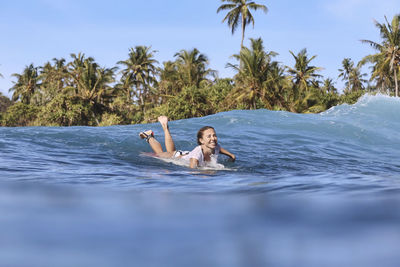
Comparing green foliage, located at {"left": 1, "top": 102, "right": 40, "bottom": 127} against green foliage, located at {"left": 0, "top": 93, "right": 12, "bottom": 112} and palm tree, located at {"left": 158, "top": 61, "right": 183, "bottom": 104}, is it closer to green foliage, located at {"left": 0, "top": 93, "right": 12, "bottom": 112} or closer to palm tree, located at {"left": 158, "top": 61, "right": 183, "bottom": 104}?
green foliage, located at {"left": 0, "top": 93, "right": 12, "bottom": 112}

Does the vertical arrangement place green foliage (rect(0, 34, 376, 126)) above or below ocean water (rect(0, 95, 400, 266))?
above

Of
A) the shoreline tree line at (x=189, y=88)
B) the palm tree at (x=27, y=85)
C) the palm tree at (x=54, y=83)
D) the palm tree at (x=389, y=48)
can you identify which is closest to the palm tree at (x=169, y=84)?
the shoreline tree line at (x=189, y=88)

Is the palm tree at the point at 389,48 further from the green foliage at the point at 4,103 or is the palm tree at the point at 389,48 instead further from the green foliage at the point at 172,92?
the green foliage at the point at 4,103

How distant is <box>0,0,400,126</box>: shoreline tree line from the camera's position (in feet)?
88.9

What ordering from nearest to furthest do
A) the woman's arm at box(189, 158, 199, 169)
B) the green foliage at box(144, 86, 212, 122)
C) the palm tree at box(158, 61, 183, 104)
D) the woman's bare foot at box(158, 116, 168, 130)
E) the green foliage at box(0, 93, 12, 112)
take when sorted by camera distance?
the woman's arm at box(189, 158, 199, 169) < the woman's bare foot at box(158, 116, 168, 130) < the green foliage at box(144, 86, 212, 122) < the palm tree at box(158, 61, 183, 104) < the green foliage at box(0, 93, 12, 112)

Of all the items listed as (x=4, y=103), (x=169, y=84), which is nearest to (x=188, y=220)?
(x=169, y=84)

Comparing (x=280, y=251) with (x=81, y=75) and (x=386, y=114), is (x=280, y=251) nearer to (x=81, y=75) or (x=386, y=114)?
(x=386, y=114)

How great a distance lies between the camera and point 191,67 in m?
36.4

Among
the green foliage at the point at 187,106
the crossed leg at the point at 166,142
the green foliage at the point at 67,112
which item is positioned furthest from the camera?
the green foliage at the point at 67,112

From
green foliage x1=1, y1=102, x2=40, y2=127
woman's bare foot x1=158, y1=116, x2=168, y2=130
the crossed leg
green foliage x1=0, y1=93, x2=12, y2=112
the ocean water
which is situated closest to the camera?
the ocean water

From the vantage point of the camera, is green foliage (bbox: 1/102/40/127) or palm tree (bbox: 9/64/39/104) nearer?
green foliage (bbox: 1/102/40/127)

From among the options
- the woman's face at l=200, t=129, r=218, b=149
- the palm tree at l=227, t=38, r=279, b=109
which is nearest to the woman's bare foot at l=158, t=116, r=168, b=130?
the woman's face at l=200, t=129, r=218, b=149

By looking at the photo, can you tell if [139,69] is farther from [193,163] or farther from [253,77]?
[193,163]

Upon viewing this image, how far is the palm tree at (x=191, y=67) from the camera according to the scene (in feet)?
118
